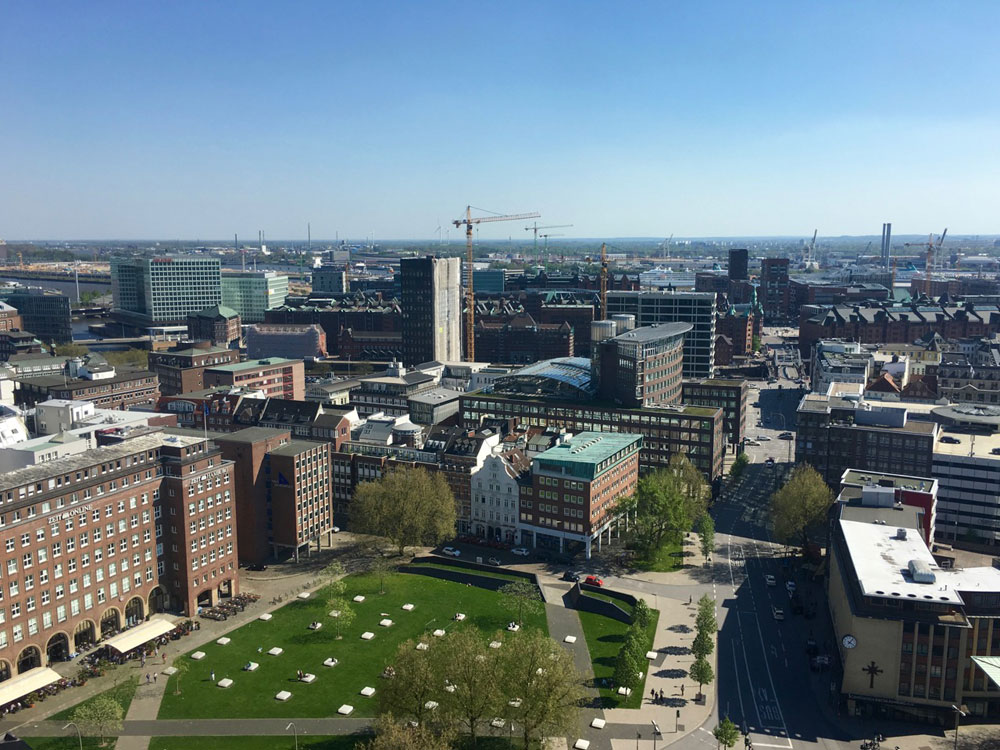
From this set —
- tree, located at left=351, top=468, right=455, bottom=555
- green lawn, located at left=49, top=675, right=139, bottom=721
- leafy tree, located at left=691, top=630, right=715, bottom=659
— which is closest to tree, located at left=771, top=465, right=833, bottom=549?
leafy tree, located at left=691, top=630, right=715, bottom=659

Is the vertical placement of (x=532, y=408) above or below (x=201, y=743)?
above

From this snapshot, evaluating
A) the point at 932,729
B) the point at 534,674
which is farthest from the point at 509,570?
the point at 932,729

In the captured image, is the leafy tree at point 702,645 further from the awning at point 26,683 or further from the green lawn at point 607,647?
the awning at point 26,683

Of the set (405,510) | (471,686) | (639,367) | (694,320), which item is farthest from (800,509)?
(694,320)

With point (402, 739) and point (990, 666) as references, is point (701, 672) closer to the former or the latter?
point (990, 666)

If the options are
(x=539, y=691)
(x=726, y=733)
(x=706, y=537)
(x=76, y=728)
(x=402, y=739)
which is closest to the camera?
(x=402, y=739)

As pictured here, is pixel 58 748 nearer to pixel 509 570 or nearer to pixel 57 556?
pixel 57 556

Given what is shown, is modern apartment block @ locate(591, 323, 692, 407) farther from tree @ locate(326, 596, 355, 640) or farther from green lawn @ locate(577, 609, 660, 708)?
tree @ locate(326, 596, 355, 640)

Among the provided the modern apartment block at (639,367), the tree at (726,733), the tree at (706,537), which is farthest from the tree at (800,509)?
the tree at (726,733)
